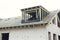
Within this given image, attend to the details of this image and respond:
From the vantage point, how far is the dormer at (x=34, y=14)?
15209mm

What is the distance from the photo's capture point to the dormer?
15.2 meters

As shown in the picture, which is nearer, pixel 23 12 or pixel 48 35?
pixel 48 35

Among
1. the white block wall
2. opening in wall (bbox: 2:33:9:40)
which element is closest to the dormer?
the white block wall

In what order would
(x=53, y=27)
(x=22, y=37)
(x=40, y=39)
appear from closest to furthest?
1. (x=40, y=39)
2. (x=22, y=37)
3. (x=53, y=27)

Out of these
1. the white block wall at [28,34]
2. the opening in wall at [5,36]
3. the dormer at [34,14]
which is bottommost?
the opening in wall at [5,36]

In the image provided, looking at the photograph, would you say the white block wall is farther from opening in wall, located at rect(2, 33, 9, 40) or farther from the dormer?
the dormer

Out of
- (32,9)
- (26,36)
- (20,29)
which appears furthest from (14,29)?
(32,9)

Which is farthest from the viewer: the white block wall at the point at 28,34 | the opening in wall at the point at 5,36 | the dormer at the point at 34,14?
the opening in wall at the point at 5,36

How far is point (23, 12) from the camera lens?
16266 millimetres

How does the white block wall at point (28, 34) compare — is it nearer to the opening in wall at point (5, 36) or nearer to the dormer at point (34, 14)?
the opening in wall at point (5, 36)

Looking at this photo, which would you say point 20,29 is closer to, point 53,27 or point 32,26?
point 32,26

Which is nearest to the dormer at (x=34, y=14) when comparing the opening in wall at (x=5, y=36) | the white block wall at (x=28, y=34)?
the white block wall at (x=28, y=34)

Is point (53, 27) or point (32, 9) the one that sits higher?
point (32, 9)

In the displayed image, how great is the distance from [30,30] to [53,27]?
3029 millimetres
